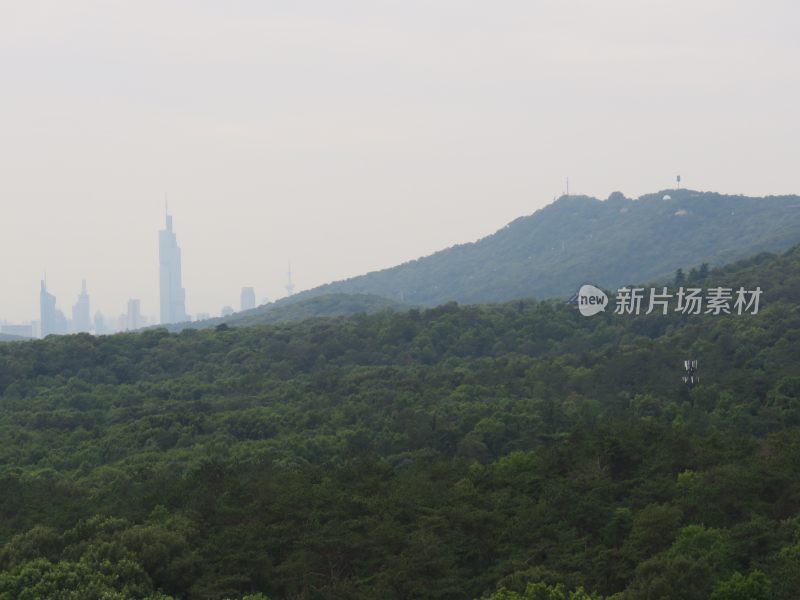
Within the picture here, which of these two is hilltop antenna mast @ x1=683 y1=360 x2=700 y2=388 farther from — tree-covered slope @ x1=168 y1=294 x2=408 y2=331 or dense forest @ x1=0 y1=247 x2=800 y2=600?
tree-covered slope @ x1=168 y1=294 x2=408 y2=331

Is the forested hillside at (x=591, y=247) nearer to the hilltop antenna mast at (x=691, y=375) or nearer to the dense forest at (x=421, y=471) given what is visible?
the dense forest at (x=421, y=471)

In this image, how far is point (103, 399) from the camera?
55875mm

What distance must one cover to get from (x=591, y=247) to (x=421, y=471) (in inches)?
4668

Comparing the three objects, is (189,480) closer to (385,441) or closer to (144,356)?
(385,441)

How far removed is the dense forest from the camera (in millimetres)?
26734

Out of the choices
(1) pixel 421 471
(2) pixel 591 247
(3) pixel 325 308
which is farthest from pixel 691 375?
(2) pixel 591 247

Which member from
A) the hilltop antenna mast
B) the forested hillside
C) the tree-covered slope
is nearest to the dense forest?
the hilltop antenna mast

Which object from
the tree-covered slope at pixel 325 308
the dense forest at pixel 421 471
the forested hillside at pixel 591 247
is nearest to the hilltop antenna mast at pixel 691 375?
the dense forest at pixel 421 471

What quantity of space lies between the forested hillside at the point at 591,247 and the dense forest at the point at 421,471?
64148mm

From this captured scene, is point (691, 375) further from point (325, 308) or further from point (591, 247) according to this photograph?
point (591, 247)

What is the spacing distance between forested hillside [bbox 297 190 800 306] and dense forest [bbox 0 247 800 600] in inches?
2526

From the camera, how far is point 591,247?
152 meters

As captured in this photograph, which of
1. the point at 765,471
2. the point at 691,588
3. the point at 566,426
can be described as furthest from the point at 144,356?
the point at 691,588

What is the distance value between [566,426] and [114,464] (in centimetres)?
1630
